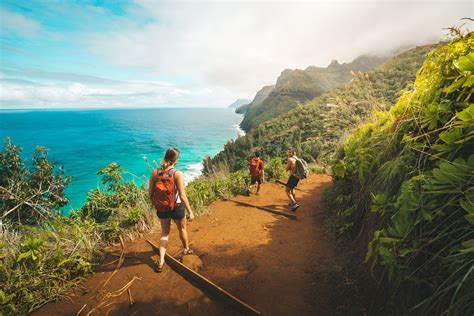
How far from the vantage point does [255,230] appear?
16.8 ft

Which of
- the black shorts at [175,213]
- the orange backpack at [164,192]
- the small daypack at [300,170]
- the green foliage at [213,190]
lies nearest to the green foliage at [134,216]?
the green foliage at [213,190]

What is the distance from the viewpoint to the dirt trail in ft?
9.57

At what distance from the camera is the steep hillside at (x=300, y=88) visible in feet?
263

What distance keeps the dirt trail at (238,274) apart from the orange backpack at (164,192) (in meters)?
1.20

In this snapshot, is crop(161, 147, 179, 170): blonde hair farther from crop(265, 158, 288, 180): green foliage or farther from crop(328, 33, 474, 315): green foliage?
crop(265, 158, 288, 180): green foliage

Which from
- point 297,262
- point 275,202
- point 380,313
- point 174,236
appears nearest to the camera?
point 380,313

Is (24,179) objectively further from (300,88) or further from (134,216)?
(300,88)

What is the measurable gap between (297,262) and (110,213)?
503cm

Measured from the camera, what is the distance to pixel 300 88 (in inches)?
3467

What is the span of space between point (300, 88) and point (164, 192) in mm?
94278

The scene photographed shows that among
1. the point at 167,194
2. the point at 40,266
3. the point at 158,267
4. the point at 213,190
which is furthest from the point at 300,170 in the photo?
the point at 40,266

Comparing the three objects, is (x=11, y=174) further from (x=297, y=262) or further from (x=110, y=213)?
(x=297, y=262)

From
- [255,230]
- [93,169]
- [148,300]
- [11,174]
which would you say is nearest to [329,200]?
[255,230]

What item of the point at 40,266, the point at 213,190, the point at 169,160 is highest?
the point at 169,160
